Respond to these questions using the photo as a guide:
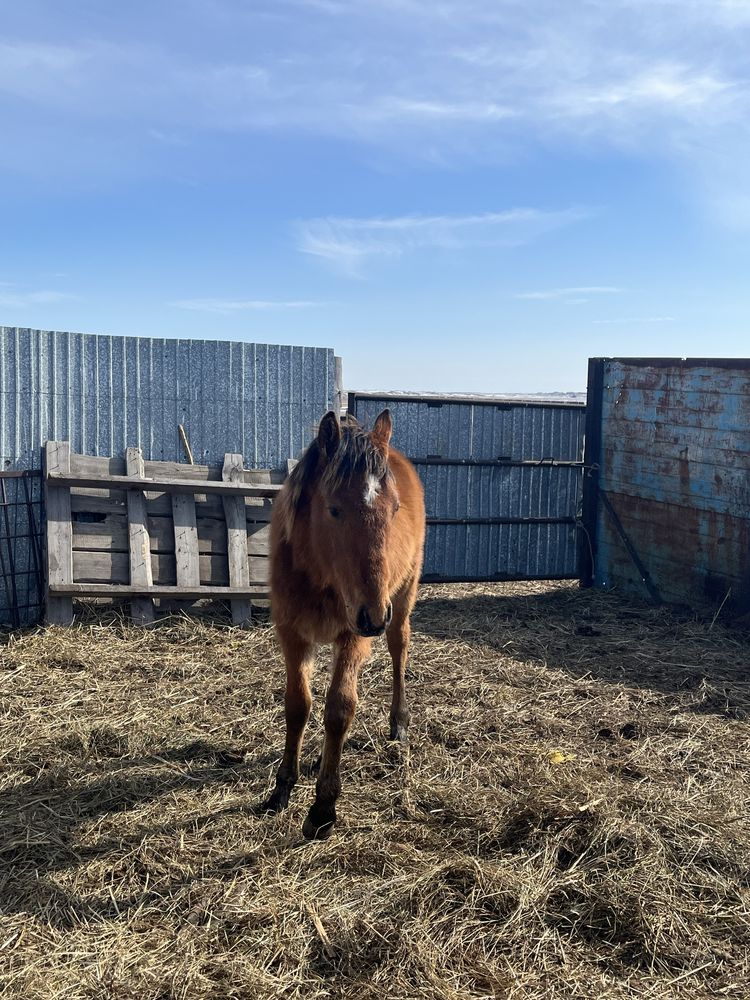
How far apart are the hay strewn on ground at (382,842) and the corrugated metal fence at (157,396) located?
2515 mm

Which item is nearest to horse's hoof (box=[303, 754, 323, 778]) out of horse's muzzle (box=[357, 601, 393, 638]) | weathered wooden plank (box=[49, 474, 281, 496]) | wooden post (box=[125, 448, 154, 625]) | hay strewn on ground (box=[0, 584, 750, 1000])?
hay strewn on ground (box=[0, 584, 750, 1000])

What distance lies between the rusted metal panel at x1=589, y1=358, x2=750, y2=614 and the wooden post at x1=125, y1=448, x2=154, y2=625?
6131 millimetres

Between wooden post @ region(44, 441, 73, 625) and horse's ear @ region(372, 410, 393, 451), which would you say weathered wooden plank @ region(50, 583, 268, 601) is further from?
horse's ear @ region(372, 410, 393, 451)

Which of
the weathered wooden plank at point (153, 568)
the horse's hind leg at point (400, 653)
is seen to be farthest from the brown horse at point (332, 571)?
the weathered wooden plank at point (153, 568)

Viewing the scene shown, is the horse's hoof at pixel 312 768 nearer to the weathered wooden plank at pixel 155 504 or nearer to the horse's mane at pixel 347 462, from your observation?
the horse's mane at pixel 347 462

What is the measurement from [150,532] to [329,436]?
14.6ft

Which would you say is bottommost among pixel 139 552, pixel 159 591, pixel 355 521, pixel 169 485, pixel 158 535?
pixel 159 591

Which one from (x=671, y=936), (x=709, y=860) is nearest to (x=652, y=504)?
(x=709, y=860)

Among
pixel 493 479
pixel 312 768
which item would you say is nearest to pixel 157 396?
pixel 493 479

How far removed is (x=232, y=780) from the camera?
14.5 feet

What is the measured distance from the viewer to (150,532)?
7.71 metres

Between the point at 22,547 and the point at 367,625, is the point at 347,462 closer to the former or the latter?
the point at 367,625

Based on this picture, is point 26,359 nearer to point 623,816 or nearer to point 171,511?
point 171,511

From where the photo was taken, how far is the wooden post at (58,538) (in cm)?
718
